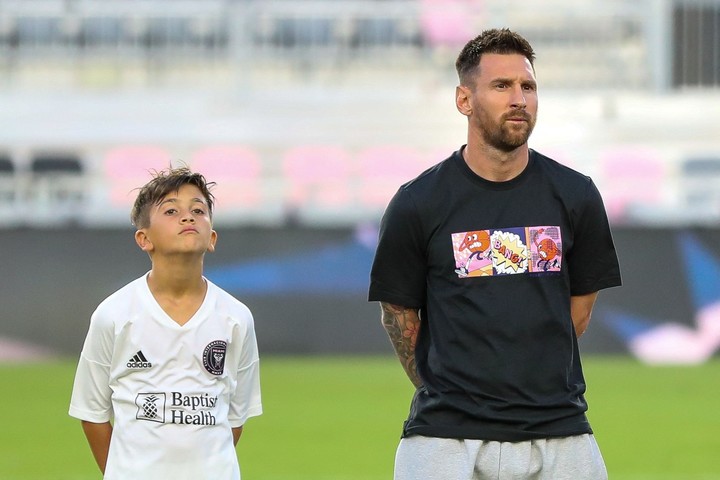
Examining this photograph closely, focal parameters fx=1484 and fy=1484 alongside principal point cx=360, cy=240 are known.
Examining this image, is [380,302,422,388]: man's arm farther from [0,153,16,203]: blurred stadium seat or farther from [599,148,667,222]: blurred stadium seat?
[0,153,16,203]: blurred stadium seat

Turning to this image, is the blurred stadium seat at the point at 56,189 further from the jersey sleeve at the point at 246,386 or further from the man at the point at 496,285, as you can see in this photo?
the man at the point at 496,285

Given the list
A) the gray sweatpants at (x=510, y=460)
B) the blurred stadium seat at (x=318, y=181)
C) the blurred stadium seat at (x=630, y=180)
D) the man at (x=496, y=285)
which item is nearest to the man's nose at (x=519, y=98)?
the man at (x=496, y=285)

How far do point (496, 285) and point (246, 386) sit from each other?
0.90 m

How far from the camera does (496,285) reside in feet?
13.0

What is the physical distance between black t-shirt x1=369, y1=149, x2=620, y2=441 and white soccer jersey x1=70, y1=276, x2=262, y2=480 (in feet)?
1.66

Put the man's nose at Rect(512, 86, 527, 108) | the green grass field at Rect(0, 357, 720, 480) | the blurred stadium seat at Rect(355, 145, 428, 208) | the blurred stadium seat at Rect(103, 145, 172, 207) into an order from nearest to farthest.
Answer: the man's nose at Rect(512, 86, 527, 108), the green grass field at Rect(0, 357, 720, 480), the blurred stadium seat at Rect(355, 145, 428, 208), the blurred stadium seat at Rect(103, 145, 172, 207)

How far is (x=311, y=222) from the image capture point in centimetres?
1712

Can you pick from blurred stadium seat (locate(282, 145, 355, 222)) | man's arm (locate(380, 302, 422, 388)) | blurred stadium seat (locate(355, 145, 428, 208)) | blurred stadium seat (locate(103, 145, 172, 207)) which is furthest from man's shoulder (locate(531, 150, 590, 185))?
blurred stadium seat (locate(103, 145, 172, 207))

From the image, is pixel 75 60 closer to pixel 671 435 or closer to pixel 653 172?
pixel 653 172

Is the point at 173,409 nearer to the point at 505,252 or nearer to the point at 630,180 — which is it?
the point at 505,252

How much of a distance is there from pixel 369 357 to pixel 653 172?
9.71 meters

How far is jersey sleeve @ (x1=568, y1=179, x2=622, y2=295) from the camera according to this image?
13.4 ft

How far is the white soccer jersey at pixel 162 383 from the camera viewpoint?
4.11 m

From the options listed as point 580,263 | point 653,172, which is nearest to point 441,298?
point 580,263
